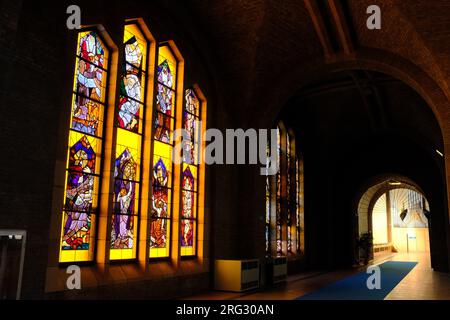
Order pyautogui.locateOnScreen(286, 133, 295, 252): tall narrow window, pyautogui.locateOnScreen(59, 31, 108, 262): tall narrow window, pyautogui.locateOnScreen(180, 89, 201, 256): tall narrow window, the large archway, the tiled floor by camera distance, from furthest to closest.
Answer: the large archway → pyautogui.locateOnScreen(286, 133, 295, 252): tall narrow window → pyautogui.locateOnScreen(180, 89, 201, 256): tall narrow window → the tiled floor → pyautogui.locateOnScreen(59, 31, 108, 262): tall narrow window

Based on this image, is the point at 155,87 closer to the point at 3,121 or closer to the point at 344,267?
the point at 3,121

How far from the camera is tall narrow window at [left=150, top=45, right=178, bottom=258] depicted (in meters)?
9.96

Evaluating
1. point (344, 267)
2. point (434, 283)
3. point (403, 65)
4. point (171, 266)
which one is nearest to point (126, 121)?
point (171, 266)

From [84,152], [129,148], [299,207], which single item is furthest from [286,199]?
[84,152]

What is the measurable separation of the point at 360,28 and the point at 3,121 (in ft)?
31.2

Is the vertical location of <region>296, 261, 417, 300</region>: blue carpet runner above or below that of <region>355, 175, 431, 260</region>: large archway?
below

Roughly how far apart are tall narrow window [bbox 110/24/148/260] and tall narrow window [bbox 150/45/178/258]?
49cm

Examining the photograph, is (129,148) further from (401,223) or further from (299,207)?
(401,223)

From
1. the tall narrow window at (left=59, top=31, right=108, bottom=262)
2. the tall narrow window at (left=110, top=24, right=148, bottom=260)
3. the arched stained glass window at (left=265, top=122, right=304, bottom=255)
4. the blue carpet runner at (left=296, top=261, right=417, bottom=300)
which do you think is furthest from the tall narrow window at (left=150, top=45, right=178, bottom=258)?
the arched stained glass window at (left=265, top=122, right=304, bottom=255)

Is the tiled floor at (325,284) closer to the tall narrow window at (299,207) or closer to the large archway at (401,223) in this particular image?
the tall narrow window at (299,207)

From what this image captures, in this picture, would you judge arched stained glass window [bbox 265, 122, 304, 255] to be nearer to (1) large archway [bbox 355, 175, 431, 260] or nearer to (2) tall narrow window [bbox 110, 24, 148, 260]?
(2) tall narrow window [bbox 110, 24, 148, 260]

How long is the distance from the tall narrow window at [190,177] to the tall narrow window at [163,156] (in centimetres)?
53

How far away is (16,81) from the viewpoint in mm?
6672

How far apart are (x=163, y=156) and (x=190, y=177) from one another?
1375mm
